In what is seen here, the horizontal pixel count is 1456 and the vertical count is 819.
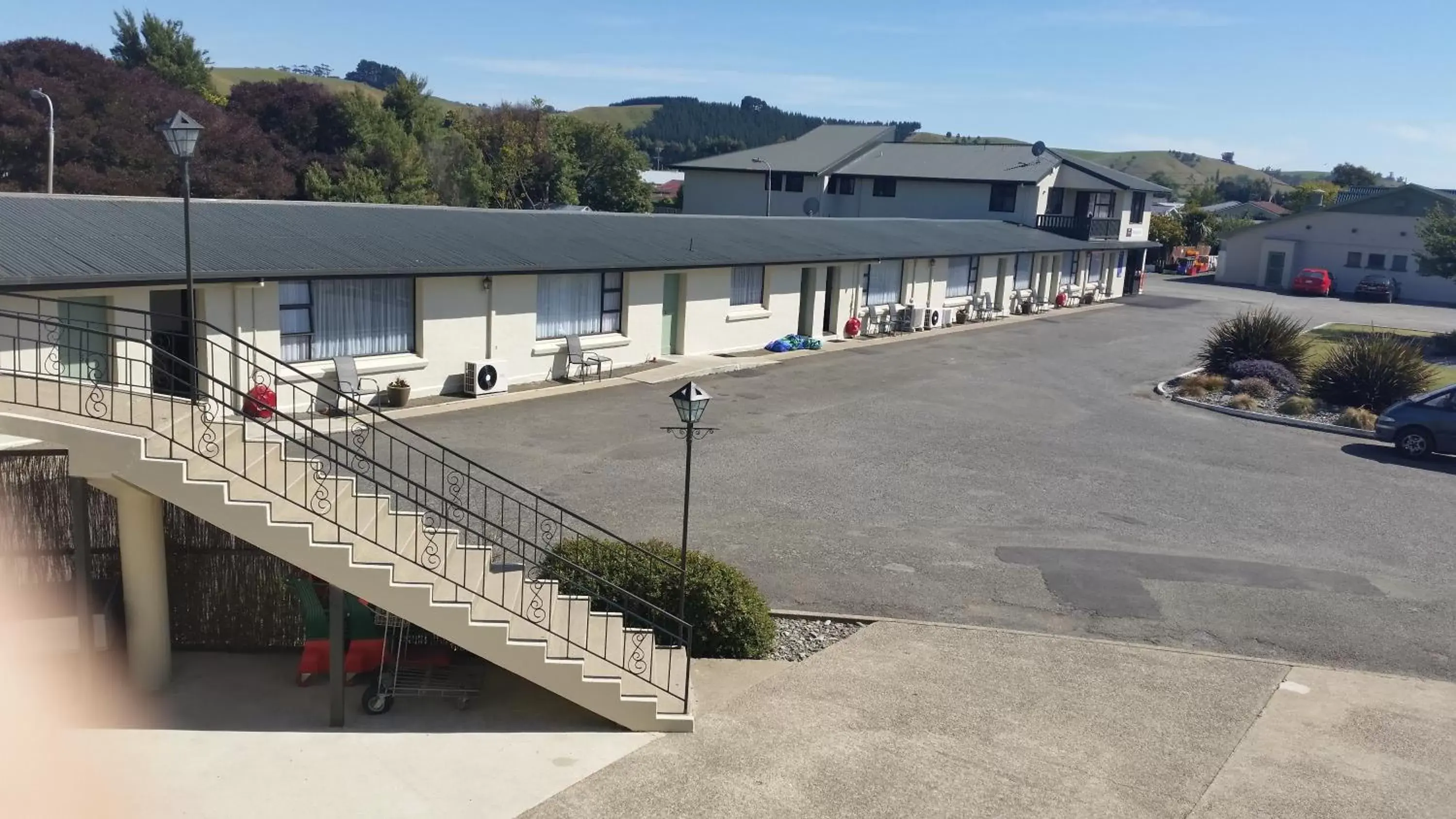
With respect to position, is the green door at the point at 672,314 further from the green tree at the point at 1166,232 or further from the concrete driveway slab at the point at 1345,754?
the green tree at the point at 1166,232

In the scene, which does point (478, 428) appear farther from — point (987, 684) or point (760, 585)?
point (987, 684)

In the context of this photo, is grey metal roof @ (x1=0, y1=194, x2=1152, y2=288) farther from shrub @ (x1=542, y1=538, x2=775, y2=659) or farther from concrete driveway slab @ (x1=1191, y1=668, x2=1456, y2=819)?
concrete driveway slab @ (x1=1191, y1=668, x2=1456, y2=819)

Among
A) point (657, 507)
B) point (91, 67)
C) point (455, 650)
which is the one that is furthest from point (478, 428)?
point (91, 67)

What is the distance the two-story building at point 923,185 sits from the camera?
172 feet

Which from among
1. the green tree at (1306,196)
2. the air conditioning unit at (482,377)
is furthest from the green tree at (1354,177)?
the air conditioning unit at (482,377)

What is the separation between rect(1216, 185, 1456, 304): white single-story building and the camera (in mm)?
58625

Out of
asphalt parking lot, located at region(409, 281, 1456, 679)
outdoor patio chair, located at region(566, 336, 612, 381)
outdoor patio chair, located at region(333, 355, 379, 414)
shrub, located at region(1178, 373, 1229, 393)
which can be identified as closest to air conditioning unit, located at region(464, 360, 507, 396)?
asphalt parking lot, located at region(409, 281, 1456, 679)

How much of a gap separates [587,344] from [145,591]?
16.1 m

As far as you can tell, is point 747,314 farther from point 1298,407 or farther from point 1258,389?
point 1298,407

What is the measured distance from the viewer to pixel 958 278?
4166 cm

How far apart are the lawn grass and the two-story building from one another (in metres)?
12.1

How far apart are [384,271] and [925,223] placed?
29.8 metres

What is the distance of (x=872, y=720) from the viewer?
961 centimetres

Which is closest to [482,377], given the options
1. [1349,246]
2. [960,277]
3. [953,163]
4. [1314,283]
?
[960,277]
